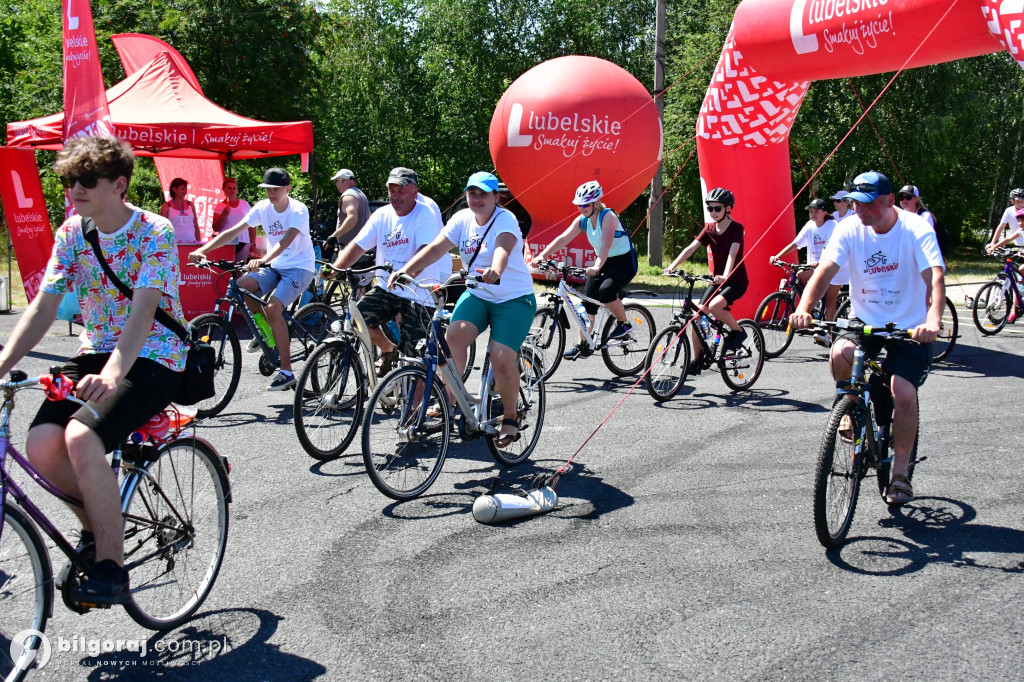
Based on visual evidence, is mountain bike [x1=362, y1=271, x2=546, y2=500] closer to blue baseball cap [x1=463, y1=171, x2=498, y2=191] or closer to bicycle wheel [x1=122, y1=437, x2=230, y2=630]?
blue baseball cap [x1=463, y1=171, x2=498, y2=191]

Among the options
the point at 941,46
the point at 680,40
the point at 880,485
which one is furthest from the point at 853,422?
the point at 680,40

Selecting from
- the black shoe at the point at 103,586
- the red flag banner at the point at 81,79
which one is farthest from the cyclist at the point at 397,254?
the red flag banner at the point at 81,79

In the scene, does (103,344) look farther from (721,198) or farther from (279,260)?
(721,198)

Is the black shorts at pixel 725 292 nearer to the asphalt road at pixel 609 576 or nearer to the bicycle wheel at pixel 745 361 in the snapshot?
the bicycle wheel at pixel 745 361

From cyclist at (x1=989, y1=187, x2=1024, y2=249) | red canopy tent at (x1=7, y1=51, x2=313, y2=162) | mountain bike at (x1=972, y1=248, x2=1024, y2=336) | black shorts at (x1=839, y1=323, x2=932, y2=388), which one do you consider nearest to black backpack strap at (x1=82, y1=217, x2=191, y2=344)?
black shorts at (x1=839, y1=323, x2=932, y2=388)

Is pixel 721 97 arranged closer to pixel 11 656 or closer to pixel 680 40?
pixel 11 656

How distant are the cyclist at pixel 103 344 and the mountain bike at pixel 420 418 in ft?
6.18

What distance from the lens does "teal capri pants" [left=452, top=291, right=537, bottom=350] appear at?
5977 mm

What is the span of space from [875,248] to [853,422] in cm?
109

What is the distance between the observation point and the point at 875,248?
5.29 metres

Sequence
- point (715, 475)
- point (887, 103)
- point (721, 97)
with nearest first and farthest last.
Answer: point (715, 475) < point (721, 97) < point (887, 103)

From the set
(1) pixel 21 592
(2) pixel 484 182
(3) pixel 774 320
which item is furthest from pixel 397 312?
(3) pixel 774 320

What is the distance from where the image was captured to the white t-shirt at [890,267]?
206 inches

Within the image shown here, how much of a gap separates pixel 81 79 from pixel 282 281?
5.24 metres
